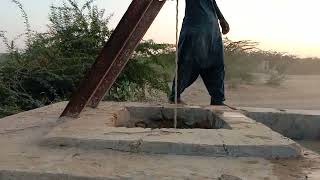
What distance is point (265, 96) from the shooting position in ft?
60.6

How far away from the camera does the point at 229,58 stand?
1998cm

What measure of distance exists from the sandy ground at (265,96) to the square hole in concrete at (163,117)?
33.3 feet

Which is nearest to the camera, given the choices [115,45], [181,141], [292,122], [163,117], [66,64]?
[181,141]

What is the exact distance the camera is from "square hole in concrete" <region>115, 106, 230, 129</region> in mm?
4605

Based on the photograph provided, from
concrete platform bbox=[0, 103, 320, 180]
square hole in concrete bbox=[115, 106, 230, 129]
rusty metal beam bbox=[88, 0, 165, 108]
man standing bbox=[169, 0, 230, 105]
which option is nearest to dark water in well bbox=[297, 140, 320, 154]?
square hole in concrete bbox=[115, 106, 230, 129]

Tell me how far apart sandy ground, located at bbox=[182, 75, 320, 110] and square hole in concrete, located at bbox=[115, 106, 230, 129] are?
33.3 feet

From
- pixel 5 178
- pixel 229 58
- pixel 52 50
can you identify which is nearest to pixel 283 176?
pixel 5 178

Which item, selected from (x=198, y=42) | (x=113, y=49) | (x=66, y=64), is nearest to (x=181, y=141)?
(x=113, y=49)

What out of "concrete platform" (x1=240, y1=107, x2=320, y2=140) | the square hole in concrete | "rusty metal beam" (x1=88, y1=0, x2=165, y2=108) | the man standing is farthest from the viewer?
the man standing

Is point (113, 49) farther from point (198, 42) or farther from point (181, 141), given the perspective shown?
point (198, 42)

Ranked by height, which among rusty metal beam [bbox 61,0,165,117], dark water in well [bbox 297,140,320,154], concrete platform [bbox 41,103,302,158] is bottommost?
dark water in well [bbox 297,140,320,154]

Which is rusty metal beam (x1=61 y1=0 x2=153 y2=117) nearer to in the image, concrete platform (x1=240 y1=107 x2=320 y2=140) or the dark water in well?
concrete platform (x1=240 y1=107 x2=320 y2=140)

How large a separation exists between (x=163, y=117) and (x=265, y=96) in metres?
14.2

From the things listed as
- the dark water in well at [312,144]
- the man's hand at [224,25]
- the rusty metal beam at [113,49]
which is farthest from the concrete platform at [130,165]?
the man's hand at [224,25]
